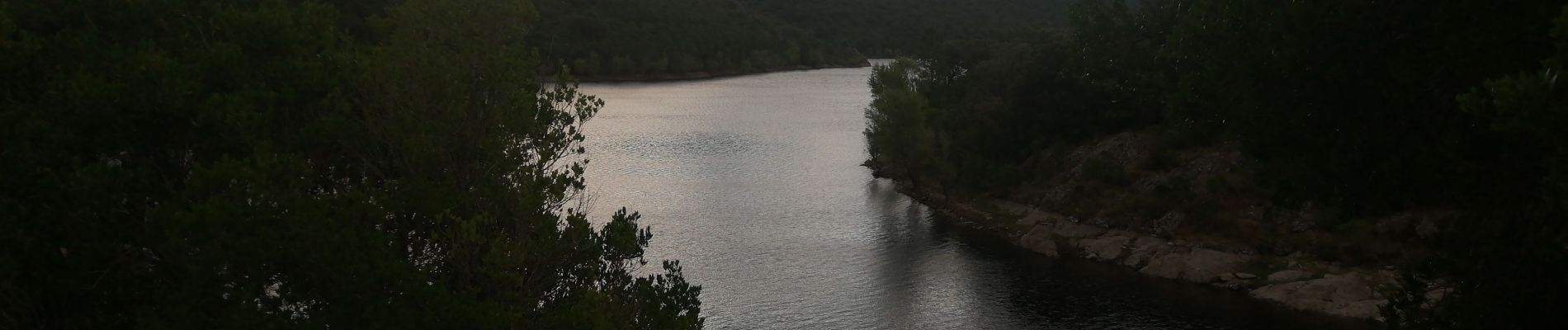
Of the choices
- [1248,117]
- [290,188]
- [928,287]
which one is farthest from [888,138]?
[290,188]

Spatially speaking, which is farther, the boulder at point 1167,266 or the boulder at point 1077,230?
the boulder at point 1077,230

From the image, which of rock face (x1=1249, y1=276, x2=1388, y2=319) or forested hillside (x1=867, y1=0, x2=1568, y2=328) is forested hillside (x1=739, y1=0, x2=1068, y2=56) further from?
rock face (x1=1249, y1=276, x2=1388, y2=319)

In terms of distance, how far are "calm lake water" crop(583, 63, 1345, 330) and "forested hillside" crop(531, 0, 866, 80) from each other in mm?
43807

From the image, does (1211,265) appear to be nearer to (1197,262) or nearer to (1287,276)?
(1197,262)

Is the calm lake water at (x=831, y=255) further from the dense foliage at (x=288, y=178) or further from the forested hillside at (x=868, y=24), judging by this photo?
the forested hillside at (x=868, y=24)

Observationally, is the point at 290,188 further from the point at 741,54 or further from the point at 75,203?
the point at 741,54

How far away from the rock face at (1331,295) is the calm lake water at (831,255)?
825 millimetres

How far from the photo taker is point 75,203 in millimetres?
17625

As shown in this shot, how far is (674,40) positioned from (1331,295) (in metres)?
117

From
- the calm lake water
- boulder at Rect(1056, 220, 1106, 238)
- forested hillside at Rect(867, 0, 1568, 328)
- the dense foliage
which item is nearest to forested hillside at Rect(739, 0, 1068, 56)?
the calm lake water

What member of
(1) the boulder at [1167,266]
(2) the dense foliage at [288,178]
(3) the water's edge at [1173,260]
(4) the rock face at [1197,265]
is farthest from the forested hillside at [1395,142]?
(2) the dense foliage at [288,178]

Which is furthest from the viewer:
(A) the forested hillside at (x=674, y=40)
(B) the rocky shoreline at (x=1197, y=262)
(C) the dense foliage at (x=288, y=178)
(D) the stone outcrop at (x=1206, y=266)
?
(A) the forested hillside at (x=674, y=40)

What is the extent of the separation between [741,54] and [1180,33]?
129m

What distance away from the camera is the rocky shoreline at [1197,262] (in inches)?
1540
